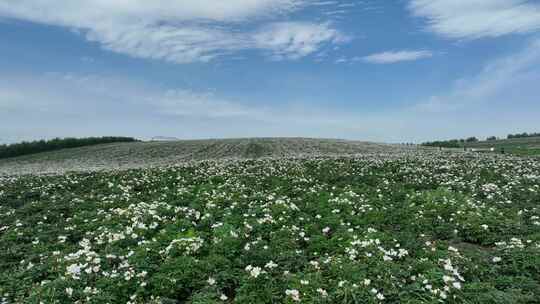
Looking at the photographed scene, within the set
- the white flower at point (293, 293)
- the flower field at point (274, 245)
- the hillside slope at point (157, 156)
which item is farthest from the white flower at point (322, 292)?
the hillside slope at point (157, 156)

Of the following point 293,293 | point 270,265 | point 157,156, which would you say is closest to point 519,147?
point 157,156

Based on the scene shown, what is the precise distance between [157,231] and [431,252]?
796 centimetres

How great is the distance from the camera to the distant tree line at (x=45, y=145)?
207ft

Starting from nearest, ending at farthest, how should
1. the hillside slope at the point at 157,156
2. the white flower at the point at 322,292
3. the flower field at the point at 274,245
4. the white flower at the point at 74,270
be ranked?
the white flower at the point at 322,292 < the flower field at the point at 274,245 < the white flower at the point at 74,270 < the hillside slope at the point at 157,156

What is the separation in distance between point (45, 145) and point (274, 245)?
7083 centimetres

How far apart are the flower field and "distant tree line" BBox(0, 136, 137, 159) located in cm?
5323

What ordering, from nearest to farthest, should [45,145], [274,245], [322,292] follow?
[322,292]
[274,245]
[45,145]

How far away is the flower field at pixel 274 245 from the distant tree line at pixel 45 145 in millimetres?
53231

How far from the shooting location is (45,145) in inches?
2692

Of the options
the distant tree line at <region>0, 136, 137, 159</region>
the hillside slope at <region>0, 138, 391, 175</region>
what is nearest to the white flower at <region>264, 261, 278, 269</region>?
the hillside slope at <region>0, 138, 391, 175</region>

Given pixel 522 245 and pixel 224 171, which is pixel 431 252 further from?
pixel 224 171

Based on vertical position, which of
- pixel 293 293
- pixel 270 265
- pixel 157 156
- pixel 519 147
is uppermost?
pixel 519 147

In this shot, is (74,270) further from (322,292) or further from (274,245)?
(322,292)

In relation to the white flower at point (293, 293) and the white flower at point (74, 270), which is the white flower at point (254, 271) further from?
the white flower at point (74, 270)
